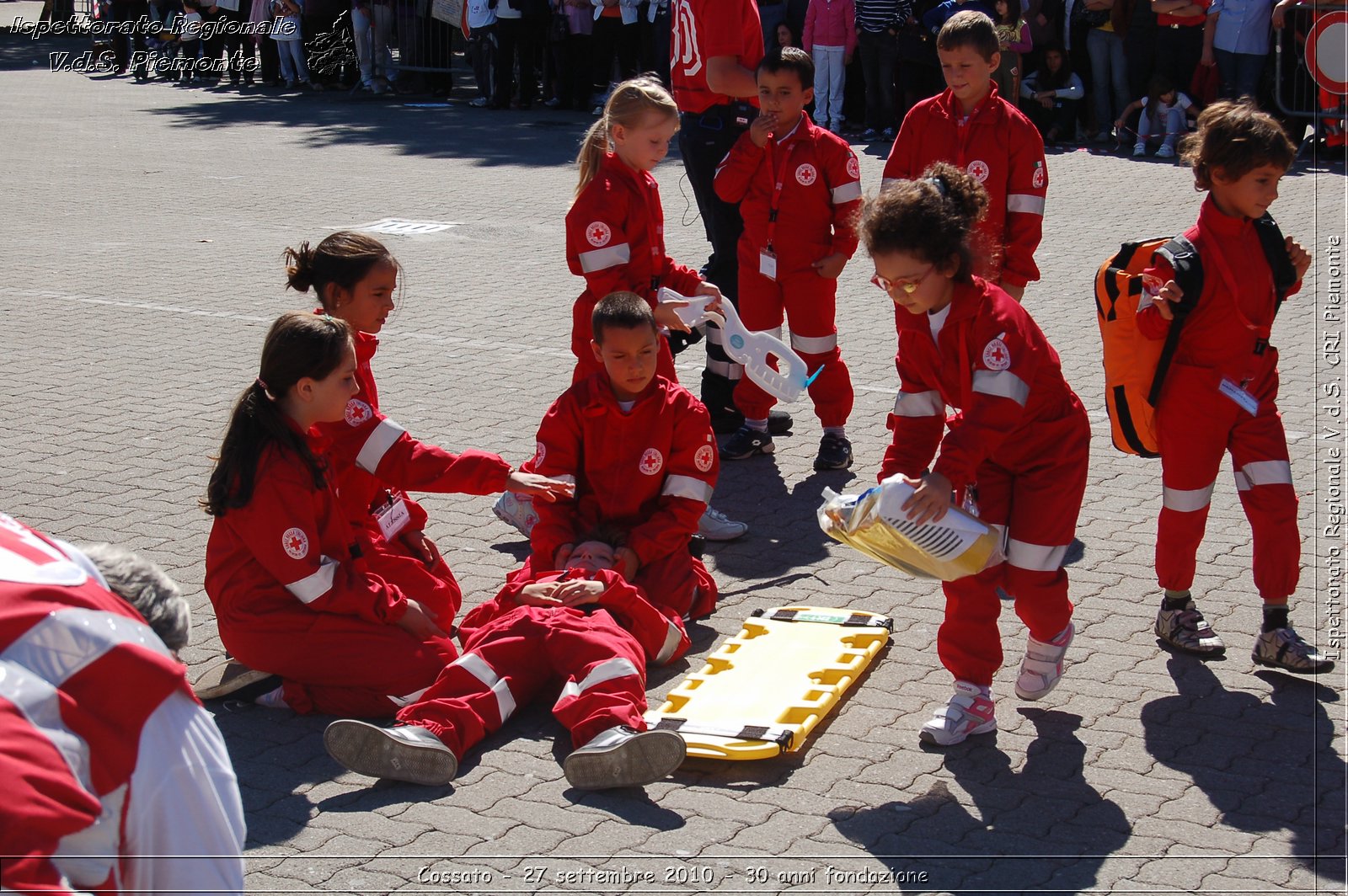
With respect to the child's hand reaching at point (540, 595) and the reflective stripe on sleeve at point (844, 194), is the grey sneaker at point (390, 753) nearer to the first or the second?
the child's hand reaching at point (540, 595)

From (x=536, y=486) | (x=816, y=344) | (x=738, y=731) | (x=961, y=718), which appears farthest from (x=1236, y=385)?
(x=816, y=344)

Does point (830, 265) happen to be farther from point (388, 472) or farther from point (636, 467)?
point (388, 472)

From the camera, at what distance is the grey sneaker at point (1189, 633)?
15.4 ft

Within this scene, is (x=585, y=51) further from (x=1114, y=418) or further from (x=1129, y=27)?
(x=1114, y=418)

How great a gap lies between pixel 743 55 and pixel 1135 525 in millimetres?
3047

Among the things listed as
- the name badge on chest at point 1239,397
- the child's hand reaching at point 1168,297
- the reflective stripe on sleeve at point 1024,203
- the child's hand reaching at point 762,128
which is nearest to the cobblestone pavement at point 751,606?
the name badge on chest at point 1239,397

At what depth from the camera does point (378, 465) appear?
189 inches

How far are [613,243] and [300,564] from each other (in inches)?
84.2

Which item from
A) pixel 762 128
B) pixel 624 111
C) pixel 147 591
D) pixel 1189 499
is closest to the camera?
pixel 147 591

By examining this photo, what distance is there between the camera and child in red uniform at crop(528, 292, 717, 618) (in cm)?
496

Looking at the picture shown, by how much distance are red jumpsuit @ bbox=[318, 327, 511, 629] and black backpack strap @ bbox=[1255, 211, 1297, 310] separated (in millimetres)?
2617

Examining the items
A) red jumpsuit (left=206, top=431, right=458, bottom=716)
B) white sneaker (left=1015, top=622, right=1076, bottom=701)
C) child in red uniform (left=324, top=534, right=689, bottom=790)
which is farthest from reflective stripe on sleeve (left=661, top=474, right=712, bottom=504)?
white sneaker (left=1015, top=622, right=1076, bottom=701)

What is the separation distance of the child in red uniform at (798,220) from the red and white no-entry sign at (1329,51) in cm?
814

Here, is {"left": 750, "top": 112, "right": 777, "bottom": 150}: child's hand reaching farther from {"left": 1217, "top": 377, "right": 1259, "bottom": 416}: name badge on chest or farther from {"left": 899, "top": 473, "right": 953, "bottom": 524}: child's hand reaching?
{"left": 899, "top": 473, "right": 953, "bottom": 524}: child's hand reaching
